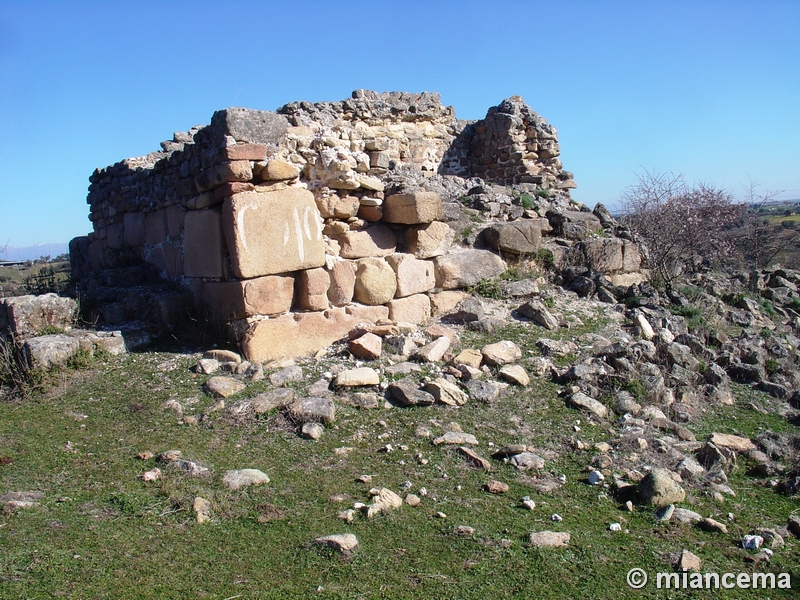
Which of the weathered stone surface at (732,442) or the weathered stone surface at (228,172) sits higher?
the weathered stone surface at (228,172)

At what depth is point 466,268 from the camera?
684 centimetres

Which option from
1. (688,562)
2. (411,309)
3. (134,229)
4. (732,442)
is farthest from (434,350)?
(134,229)

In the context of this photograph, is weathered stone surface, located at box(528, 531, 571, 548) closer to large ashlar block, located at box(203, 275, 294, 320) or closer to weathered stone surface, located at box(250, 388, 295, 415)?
weathered stone surface, located at box(250, 388, 295, 415)

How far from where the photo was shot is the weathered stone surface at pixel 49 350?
5.00 meters

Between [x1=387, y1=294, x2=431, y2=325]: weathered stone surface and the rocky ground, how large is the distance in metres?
0.36

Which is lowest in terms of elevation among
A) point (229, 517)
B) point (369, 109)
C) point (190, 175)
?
point (229, 517)

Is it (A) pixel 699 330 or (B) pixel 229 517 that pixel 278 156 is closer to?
(B) pixel 229 517

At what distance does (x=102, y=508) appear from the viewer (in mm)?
3383

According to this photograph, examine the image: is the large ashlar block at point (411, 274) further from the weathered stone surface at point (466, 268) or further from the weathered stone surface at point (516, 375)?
the weathered stone surface at point (516, 375)

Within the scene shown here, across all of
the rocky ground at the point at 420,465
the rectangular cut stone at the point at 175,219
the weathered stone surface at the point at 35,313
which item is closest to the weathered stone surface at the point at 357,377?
the rocky ground at the point at 420,465

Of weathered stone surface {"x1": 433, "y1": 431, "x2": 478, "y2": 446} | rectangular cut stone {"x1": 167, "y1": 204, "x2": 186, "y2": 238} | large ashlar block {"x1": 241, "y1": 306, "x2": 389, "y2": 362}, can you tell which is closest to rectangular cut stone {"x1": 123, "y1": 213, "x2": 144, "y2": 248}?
rectangular cut stone {"x1": 167, "y1": 204, "x2": 186, "y2": 238}

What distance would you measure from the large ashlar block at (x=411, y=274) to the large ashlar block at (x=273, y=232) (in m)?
0.86

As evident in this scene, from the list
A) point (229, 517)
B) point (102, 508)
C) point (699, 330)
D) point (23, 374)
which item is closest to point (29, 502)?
point (102, 508)

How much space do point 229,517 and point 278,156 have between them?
10.8 feet
